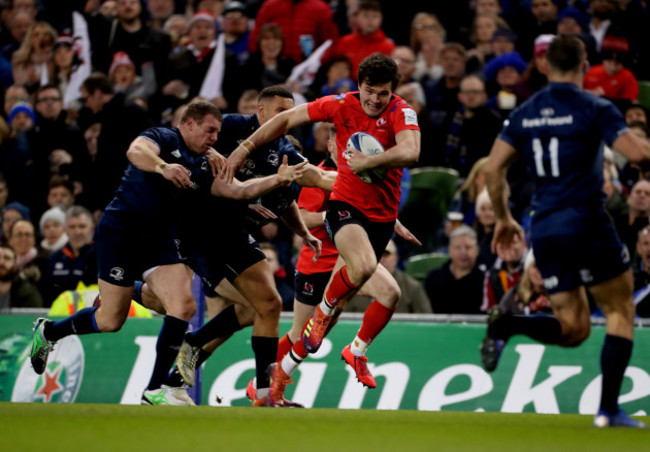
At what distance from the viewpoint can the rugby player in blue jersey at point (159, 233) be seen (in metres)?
9.02

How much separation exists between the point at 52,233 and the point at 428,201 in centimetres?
479

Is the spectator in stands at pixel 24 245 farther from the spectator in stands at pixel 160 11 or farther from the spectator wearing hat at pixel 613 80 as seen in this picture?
the spectator wearing hat at pixel 613 80

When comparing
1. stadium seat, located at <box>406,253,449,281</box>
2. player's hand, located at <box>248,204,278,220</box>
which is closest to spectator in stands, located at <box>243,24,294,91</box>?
stadium seat, located at <box>406,253,449,281</box>

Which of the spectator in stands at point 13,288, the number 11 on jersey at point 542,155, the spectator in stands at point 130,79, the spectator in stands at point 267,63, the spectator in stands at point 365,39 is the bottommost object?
the spectator in stands at point 13,288

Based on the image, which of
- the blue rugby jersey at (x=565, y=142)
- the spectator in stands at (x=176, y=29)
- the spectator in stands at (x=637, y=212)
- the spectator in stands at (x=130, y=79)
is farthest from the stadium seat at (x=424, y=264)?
the blue rugby jersey at (x=565, y=142)

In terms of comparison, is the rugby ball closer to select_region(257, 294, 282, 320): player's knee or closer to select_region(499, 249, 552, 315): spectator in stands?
select_region(257, 294, 282, 320): player's knee

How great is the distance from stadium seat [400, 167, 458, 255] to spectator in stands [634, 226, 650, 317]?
3523mm

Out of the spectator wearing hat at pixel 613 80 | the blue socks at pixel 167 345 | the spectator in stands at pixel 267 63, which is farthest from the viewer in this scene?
the spectator in stands at pixel 267 63

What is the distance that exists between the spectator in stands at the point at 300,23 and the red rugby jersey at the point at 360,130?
7423 millimetres

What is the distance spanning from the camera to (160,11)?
18109mm

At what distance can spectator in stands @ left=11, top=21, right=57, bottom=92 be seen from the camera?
57.6 feet

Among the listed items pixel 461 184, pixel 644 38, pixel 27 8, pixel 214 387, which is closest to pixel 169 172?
pixel 214 387

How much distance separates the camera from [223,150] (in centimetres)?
949

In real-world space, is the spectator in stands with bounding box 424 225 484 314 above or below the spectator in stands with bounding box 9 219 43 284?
above
